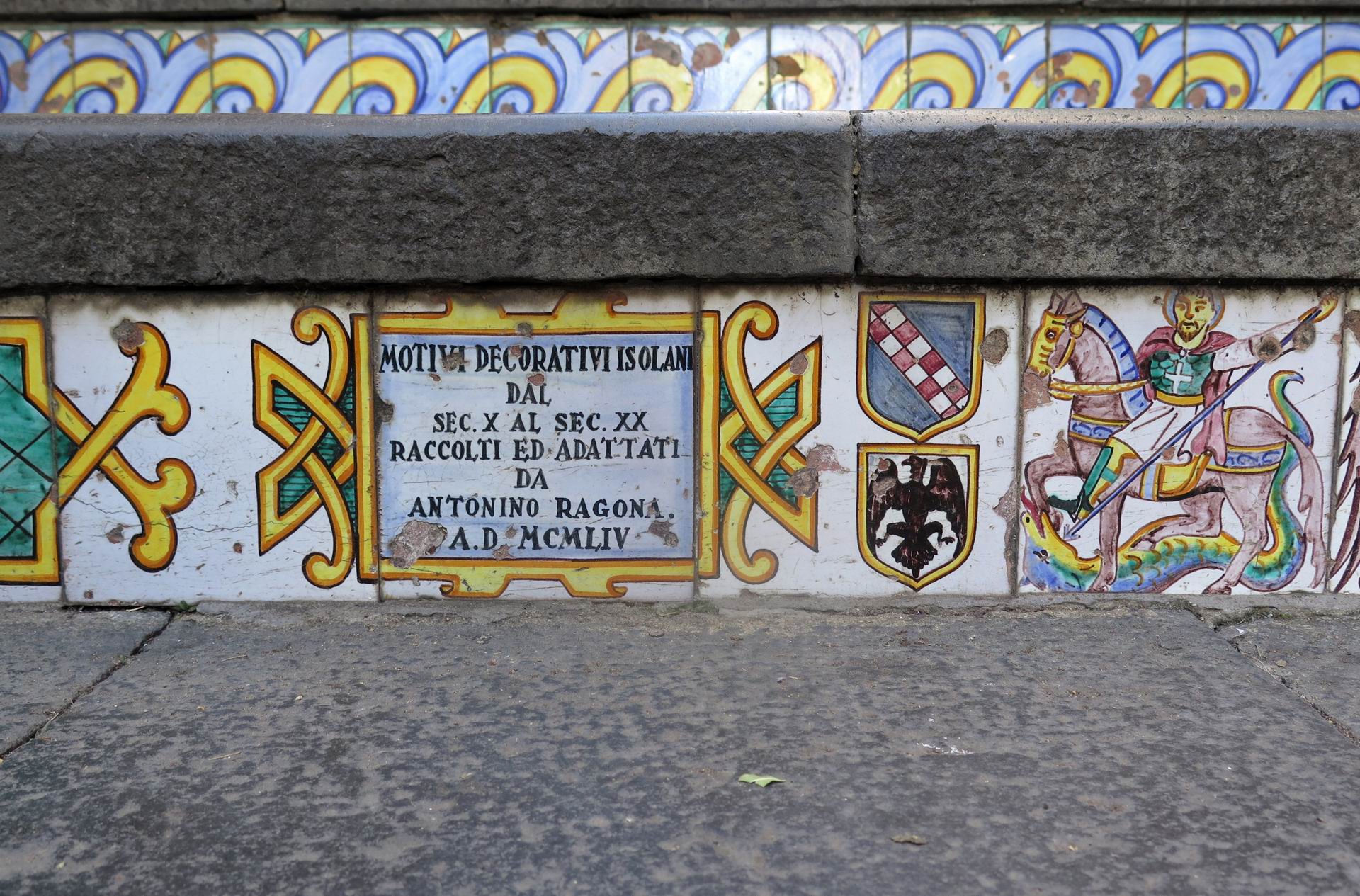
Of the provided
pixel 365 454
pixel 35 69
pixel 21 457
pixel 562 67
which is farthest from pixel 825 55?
pixel 21 457

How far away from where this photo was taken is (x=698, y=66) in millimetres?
3736

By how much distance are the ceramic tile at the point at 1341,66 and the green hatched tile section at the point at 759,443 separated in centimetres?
232

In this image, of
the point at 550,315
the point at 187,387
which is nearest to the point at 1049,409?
the point at 550,315

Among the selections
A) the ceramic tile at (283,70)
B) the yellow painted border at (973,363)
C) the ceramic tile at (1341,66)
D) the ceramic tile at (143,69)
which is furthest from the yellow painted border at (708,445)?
the ceramic tile at (1341,66)

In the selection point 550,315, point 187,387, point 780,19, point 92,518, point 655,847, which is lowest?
point 655,847

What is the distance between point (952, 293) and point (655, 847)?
1.87 meters

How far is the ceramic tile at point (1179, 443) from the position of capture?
3.07m

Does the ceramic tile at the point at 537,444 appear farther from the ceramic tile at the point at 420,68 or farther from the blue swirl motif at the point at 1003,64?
the blue swirl motif at the point at 1003,64

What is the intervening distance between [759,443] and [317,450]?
52.1 inches

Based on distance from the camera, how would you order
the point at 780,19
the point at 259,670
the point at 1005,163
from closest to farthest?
the point at 259,670, the point at 1005,163, the point at 780,19

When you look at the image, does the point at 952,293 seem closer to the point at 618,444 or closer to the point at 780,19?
the point at 618,444

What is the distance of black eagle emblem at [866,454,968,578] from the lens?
3.12 metres

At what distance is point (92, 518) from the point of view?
315 cm

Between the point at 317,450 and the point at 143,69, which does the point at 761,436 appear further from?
the point at 143,69
